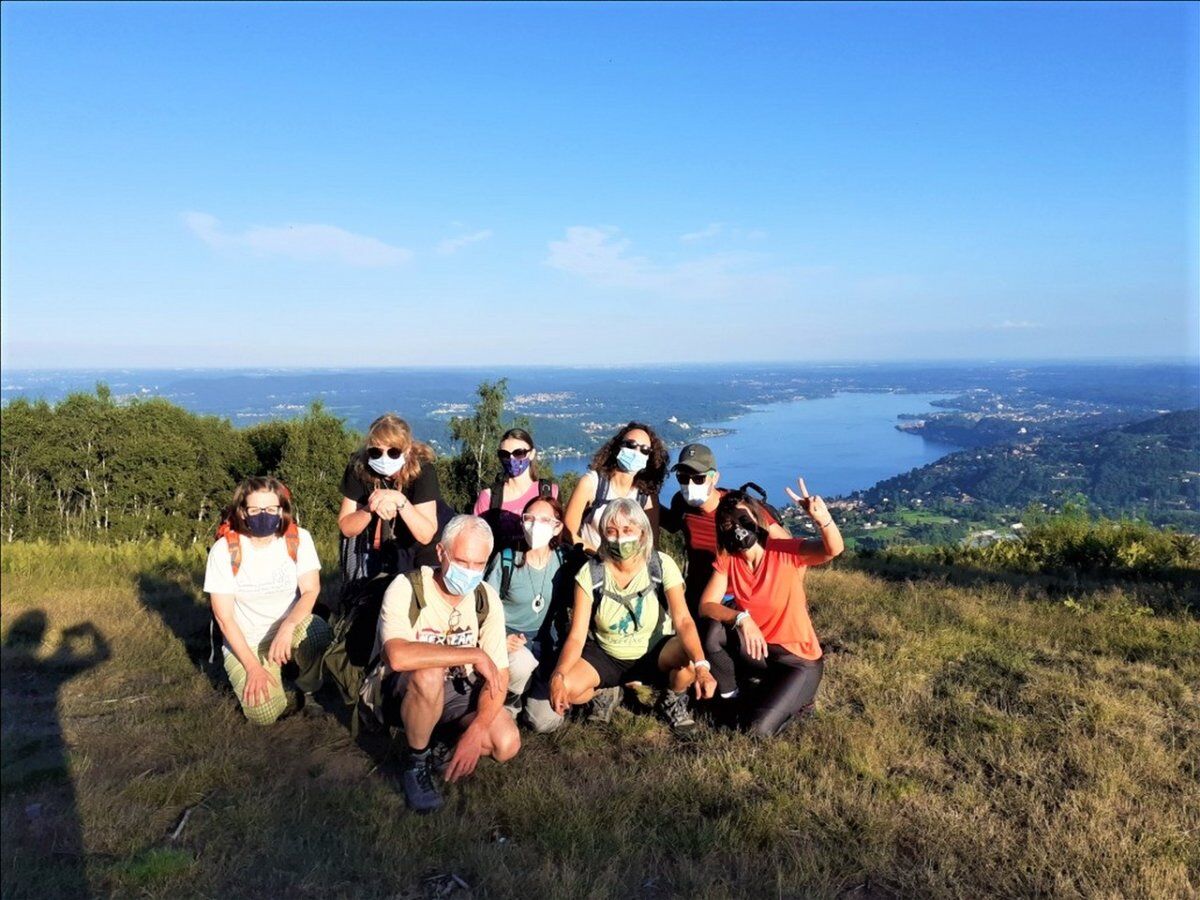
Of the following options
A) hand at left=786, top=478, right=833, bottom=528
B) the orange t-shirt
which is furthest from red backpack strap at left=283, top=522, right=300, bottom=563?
hand at left=786, top=478, right=833, bottom=528

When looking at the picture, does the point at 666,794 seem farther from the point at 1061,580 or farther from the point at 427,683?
the point at 1061,580

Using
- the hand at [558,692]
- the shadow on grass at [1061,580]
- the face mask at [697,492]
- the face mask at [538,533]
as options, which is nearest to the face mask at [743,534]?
the face mask at [697,492]

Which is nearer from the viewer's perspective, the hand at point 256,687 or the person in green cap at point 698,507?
the hand at point 256,687

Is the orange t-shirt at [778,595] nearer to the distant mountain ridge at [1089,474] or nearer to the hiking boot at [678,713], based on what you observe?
the hiking boot at [678,713]

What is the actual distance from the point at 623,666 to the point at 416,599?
1.53m

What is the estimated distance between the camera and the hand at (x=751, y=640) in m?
4.73

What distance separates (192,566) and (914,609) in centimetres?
902

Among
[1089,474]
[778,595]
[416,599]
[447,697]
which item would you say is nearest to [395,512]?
[416,599]

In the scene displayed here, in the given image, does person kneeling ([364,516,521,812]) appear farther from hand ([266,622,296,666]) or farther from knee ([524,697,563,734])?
hand ([266,622,296,666])

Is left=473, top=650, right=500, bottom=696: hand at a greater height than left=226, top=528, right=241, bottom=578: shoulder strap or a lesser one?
lesser

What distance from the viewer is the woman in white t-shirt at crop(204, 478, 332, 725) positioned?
4684mm

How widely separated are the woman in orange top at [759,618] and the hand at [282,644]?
2.69 meters

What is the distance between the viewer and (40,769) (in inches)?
160

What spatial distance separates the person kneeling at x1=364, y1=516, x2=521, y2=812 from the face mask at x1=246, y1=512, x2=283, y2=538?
45.5 inches
